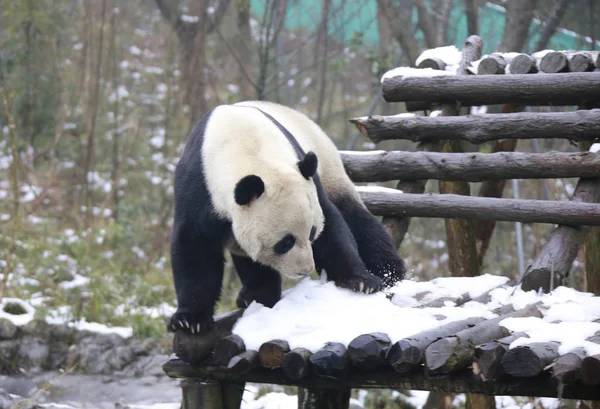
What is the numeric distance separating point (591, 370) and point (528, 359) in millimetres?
217

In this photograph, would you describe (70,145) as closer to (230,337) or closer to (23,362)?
(23,362)

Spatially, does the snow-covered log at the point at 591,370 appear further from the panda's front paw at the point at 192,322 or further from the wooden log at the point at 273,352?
the panda's front paw at the point at 192,322

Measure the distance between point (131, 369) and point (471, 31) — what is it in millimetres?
5222

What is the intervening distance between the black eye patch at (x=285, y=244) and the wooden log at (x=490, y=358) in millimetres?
956

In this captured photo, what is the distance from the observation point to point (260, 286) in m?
3.93

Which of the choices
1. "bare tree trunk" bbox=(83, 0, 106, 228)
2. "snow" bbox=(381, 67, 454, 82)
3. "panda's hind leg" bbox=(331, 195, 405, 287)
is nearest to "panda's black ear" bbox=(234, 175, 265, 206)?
"panda's hind leg" bbox=(331, 195, 405, 287)

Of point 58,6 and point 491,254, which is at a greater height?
point 58,6

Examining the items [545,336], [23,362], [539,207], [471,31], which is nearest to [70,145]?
[23,362]

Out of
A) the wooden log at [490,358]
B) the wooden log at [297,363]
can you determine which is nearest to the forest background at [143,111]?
the wooden log at [297,363]

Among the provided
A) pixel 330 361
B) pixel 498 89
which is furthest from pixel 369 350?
pixel 498 89

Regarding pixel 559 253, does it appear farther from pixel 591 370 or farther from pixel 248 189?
pixel 248 189

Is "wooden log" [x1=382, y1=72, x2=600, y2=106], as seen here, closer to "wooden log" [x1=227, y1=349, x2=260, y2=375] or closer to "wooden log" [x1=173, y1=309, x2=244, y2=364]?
"wooden log" [x1=173, y1=309, x2=244, y2=364]

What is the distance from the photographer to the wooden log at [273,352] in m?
3.21

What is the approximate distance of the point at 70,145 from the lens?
35.4ft
